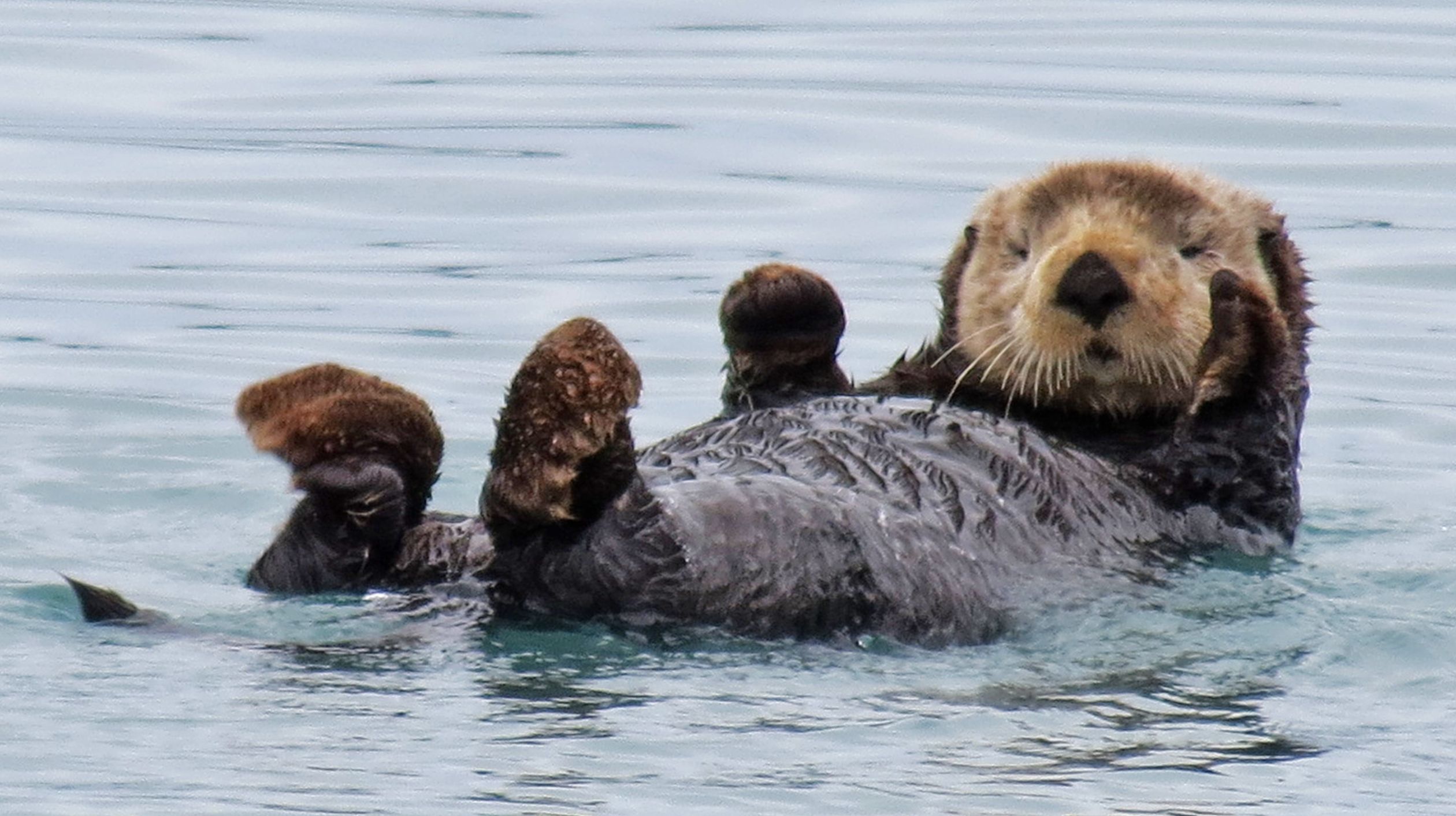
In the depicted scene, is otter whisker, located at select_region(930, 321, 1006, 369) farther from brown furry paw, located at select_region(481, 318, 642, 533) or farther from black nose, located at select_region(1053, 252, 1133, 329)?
brown furry paw, located at select_region(481, 318, 642, 533)

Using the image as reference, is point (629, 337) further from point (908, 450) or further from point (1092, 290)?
point (908, 450)

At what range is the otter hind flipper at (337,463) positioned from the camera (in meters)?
4.27

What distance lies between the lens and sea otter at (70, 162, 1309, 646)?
13.0 feet

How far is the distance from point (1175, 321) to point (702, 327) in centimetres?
305

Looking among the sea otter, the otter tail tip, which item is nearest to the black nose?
the sea otter

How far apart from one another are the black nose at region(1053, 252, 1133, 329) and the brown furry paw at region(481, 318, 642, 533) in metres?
1.18

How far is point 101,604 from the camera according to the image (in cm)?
407

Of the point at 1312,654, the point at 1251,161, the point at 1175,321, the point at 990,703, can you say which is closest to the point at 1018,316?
the point at 1175,321

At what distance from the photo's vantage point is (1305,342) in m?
5.32

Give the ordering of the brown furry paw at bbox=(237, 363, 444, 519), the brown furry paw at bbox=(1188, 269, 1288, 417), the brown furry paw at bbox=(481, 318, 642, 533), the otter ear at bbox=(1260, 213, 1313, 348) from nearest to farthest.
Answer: the brown furry paw at bbox=(481, 318, 642, 533) < the brown furry paw at bbox=(237, 363, 444, 519) < the brown furry paw at bbox=(1188, 269, 1288, 417) < the otter ear at bbox=(1260, 213, 1313, 348)

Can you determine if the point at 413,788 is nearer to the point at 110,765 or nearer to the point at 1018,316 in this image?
the point at 110,765

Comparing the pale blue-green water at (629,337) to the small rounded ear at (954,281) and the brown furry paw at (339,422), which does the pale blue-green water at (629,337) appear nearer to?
the brown furry paw at (339,422)

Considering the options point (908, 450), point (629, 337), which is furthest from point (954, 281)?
point (629, 337)

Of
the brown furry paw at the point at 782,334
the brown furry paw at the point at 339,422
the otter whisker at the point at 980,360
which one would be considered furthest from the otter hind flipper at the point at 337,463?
the otter whisker at the point at 980,360
